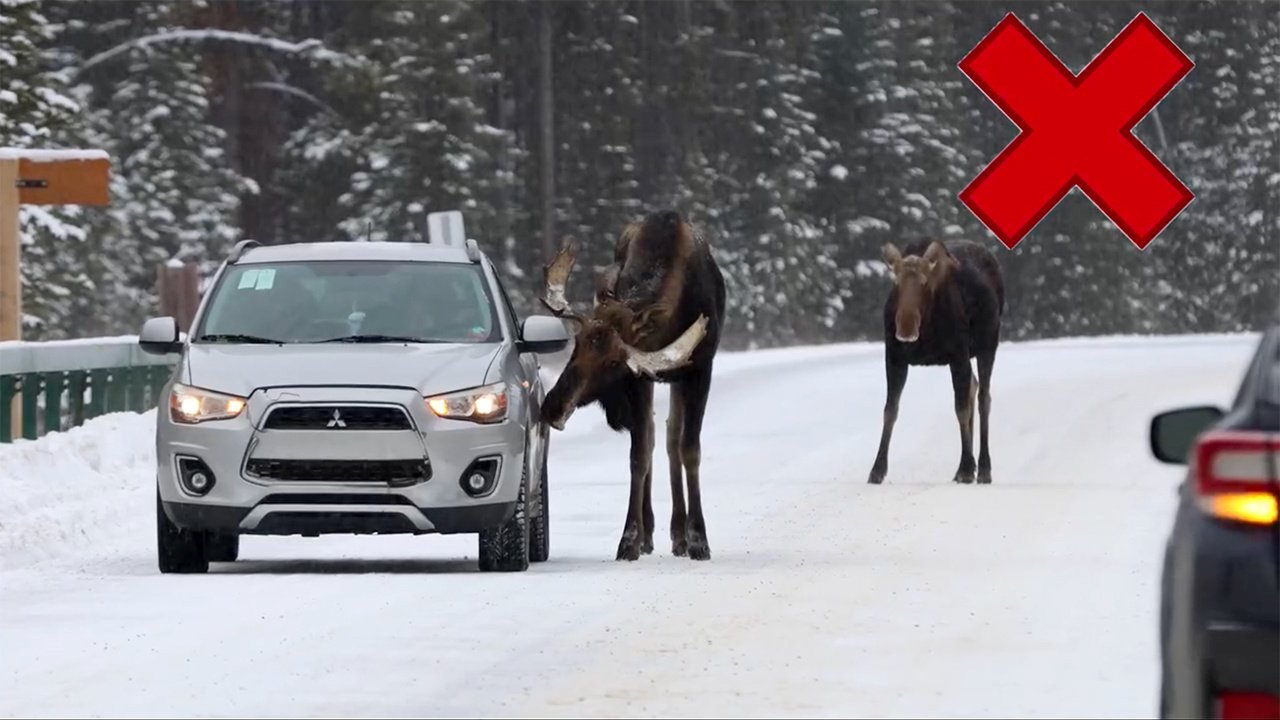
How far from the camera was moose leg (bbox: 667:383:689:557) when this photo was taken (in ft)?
51.1

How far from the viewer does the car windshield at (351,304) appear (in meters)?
14.9

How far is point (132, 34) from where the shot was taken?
2498 inches

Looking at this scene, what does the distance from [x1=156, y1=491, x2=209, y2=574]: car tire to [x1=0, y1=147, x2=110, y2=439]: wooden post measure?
9.59m

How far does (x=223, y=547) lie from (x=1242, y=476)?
9726 millimetres

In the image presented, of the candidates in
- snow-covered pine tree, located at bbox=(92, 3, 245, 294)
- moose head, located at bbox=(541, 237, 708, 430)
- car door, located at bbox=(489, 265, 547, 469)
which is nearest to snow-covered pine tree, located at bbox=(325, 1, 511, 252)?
snow-covered pine tree, located at bbox=(92, 3, 245, 294)

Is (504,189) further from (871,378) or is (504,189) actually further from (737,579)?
(737,579)

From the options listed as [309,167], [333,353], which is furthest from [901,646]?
[309,167]

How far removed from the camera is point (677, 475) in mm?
15672

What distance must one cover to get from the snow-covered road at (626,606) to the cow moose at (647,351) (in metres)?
0.36

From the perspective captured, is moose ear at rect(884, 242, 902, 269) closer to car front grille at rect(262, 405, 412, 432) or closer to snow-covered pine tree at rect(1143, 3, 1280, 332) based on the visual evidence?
car front grille at rect(262, 405, 412, 432)

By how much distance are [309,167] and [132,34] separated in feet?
22.9

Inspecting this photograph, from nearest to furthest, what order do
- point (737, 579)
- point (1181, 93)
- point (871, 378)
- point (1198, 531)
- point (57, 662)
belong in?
point (1198, 531) → point (57, 662) → point (737, 579) → point (871, 378) → point (1181, 93)

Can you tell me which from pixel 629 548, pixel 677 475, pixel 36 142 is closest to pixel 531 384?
pixel 629 548

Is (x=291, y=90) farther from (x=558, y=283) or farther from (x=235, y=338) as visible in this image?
(x=235, y=338)
